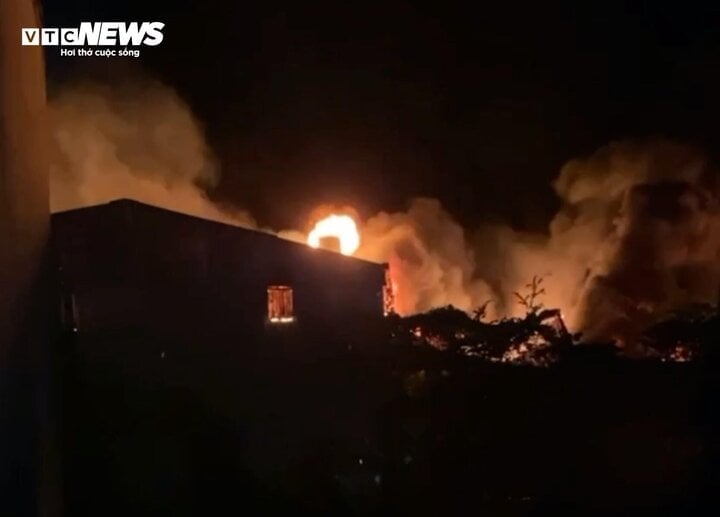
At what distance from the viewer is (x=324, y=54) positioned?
2.02 meters

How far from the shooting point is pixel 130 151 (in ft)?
6.35

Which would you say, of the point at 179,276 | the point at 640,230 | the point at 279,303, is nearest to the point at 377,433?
the point at 279,303

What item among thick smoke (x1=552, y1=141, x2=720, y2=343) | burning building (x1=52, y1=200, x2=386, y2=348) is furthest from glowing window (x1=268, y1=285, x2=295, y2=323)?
thick smoke (x1=552, y1=141, x2=720, y2=343)

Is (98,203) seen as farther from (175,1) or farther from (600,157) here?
(600,157)

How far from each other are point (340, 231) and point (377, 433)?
18.1 inches

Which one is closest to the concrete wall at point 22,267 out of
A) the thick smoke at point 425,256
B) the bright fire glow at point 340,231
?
the bright fire glow at point 340,231

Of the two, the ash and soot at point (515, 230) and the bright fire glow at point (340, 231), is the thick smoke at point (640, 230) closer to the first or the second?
the ash and soot at point (515, 230)

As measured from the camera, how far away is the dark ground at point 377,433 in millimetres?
1921

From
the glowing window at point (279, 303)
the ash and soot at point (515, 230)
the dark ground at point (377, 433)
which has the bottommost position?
the dark ground at point (377, 433)

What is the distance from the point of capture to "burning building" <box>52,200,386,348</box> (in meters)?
1.88

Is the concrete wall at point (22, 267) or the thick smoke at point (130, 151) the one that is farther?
the thick smoke at point (130, 151)

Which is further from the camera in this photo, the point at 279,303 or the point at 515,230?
the point at 515,230

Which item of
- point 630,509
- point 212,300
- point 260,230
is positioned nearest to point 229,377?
point 212,300

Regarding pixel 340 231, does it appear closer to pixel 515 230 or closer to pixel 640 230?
pixel 515 230
